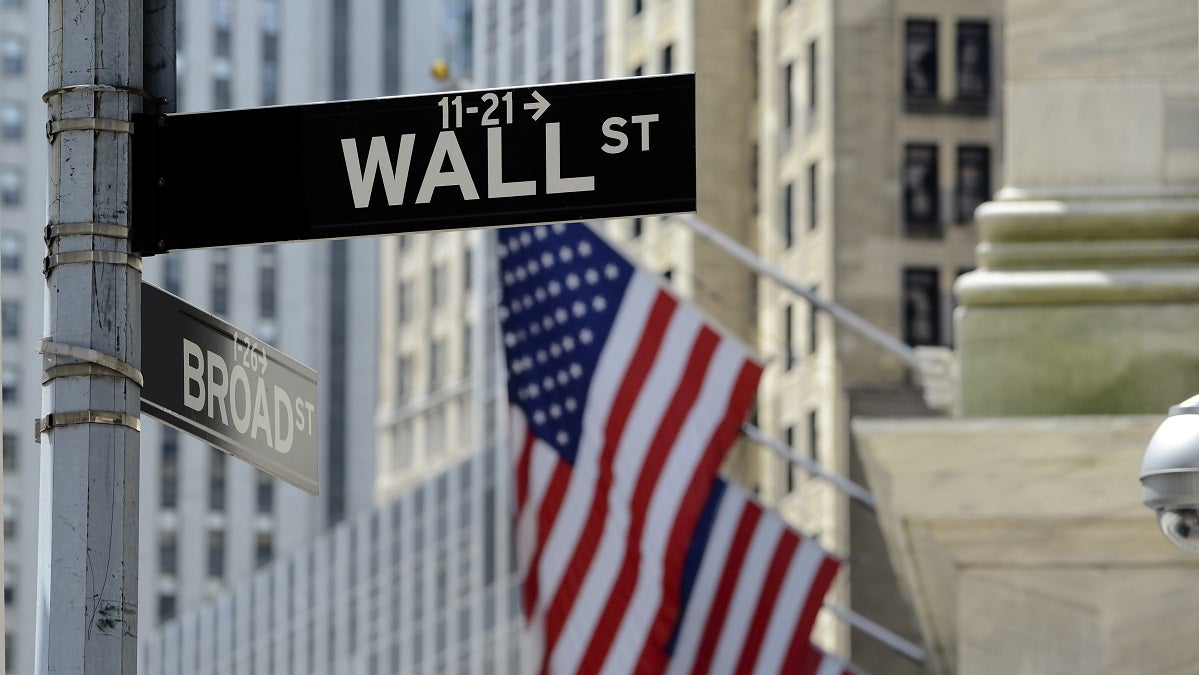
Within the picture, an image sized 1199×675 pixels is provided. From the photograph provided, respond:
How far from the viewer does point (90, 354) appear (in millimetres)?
6035

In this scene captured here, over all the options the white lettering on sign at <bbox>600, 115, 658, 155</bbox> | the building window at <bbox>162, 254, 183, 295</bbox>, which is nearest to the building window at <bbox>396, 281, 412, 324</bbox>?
the building window at <bbox>162, 254, 183, 295</bbox>

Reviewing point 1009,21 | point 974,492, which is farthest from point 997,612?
point 1009,21

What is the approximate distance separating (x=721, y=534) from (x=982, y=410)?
944 centimetres

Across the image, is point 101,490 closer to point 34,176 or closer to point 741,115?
point 741,115

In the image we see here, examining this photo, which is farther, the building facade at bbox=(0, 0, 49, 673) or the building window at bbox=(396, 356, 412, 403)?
the building facade at bbox=(0, 0, 49, 673)

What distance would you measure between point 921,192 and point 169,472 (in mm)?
69214

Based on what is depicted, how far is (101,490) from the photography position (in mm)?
6023

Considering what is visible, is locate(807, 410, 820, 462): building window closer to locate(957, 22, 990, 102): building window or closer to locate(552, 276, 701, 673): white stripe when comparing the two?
locate(957, 22, 990, 102): building window

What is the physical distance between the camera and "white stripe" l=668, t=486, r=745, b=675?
26.2 meters

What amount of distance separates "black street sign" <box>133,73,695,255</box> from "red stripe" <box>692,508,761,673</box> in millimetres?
19974

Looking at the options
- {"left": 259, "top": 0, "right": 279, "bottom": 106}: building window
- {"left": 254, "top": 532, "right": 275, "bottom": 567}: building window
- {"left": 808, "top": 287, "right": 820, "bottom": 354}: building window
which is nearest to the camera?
{"left": 808, "top": 287, "right": 820, "bottom": 354}: building window

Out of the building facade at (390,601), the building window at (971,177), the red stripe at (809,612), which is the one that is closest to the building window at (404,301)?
the building facade at (390,601)

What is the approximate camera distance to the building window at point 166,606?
401 feet

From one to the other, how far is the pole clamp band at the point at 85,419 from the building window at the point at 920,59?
5901 cm
